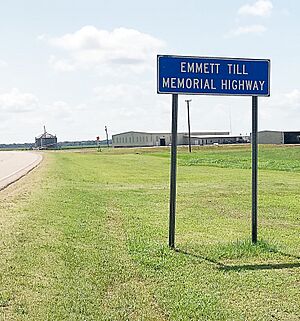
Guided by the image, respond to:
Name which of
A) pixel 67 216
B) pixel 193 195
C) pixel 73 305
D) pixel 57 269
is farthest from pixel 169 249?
pixel 193 195

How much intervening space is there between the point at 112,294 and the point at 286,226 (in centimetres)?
563

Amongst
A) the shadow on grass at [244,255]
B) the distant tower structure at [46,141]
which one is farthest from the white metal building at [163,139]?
the shadow on grass at [244,255]

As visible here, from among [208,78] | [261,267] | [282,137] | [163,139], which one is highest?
[208,78]

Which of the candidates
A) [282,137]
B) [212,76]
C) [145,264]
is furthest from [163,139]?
[145,264]

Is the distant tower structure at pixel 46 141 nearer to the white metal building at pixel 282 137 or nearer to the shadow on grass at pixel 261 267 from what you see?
the white metal building at pixel 282 137

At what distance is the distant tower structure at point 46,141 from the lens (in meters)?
150

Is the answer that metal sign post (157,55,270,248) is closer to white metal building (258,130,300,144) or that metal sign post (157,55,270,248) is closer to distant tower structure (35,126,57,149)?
white metal building (258,130,300,144)

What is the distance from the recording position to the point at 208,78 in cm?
838

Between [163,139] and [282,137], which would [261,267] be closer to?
[282,137]

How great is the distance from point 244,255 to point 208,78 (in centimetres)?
249

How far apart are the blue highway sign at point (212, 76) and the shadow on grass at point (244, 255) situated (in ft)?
7.05

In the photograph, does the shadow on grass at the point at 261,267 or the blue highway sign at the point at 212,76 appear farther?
the blue highway sign at the point at 212,76

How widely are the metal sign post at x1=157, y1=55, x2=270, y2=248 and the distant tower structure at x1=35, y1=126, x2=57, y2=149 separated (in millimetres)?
142446

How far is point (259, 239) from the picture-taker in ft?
29.9
